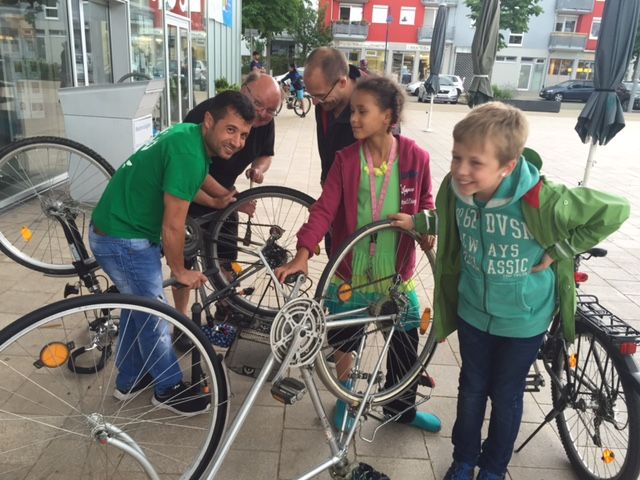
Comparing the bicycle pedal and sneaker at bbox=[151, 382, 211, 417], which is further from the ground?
the bicycle pedal

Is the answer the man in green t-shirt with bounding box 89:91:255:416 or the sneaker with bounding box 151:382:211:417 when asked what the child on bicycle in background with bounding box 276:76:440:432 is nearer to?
the man in green t-shirt with bounding box 89:91:255:416

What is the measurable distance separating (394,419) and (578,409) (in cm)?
82

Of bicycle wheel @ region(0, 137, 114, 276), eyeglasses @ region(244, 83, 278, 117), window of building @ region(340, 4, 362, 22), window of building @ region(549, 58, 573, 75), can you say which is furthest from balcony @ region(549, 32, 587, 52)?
eyeglasses @ region(244, 83, 278, 117)

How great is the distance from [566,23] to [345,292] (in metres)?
47.4

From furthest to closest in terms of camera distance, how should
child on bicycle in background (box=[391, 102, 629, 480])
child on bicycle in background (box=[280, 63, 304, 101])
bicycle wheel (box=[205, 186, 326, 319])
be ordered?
child on bicycle in background (box=[280, 63, 304, 101]) < bicycle wheel (box=[205, 186, 326, 319]) < child on bicycle in background (box=[391, 102, 629, 480])

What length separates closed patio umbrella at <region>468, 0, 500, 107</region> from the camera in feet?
24.4

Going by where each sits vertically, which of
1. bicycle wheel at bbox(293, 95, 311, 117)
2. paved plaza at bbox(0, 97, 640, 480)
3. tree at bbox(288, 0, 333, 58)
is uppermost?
tree at bbox(288, 0, 333, 58)

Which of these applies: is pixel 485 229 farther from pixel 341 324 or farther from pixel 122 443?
pixel 122 443

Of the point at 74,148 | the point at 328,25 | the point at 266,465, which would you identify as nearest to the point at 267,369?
the point at 266,465

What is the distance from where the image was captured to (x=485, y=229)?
1.95 meters

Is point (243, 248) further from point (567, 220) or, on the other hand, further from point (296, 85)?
point (296, 85)

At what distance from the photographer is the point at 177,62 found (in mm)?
11234

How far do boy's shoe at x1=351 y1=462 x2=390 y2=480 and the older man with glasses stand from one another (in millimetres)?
1065

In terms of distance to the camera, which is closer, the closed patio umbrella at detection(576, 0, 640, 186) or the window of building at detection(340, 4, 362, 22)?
the closed patio umbrella at detection(576, 0, 640, 186)
